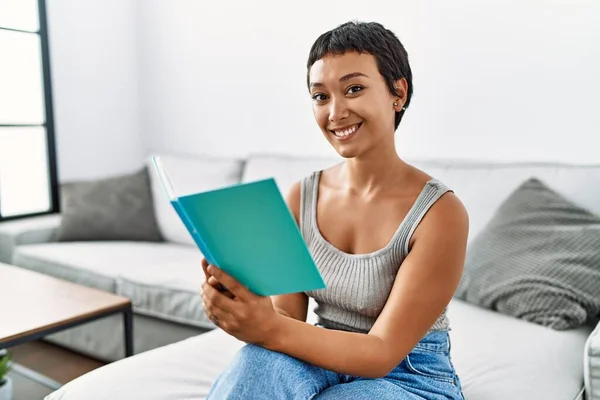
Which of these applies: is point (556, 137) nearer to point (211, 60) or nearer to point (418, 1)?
point (418, 1)

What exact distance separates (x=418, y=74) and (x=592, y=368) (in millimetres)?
1466

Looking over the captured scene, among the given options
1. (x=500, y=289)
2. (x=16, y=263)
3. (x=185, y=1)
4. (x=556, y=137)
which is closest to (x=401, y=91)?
(x=500, y=289)

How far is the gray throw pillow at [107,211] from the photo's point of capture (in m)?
2.74

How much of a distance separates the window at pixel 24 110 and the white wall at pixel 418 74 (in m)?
0.63

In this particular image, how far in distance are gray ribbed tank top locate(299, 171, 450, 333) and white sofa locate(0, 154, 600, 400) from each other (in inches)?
13.9

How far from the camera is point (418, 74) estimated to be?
2.41m

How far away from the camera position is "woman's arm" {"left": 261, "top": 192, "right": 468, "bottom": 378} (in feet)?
3.00

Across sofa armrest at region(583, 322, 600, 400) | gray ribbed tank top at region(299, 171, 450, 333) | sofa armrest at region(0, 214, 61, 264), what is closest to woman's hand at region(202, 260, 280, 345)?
gray ribbed tank top at region(299, 171, 450, 333)

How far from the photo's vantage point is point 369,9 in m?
2.50

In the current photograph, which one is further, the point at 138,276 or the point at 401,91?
the point at 138,276

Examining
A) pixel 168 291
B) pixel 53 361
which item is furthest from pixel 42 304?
pixel 53 361

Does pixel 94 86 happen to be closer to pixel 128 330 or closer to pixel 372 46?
pixel 128 330

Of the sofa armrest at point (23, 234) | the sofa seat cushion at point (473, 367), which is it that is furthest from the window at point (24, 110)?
the sofa seat cushion at point (473, 367)

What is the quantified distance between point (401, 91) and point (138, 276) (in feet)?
4.96
